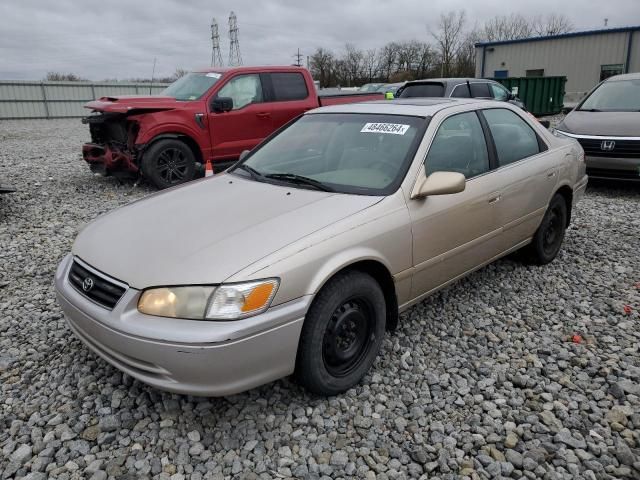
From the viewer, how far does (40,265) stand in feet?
15.8

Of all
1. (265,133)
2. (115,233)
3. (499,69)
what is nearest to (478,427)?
(115,233)

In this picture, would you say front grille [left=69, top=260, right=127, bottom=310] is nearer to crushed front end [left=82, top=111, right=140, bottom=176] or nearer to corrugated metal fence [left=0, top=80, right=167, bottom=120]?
crushed front end [left=82, top=111, right=140, bottom=176]

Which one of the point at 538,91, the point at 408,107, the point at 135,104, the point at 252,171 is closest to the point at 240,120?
the point at 135,104

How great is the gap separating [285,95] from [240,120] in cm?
99

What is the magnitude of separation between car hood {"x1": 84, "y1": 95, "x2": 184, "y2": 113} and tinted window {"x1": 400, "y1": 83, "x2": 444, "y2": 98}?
4766mm

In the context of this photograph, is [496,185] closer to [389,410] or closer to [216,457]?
[389,410]

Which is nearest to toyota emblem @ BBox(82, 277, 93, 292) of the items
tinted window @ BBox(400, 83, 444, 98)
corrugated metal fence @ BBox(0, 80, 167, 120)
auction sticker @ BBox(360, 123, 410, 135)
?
auction sticker @ BBox(360, 123, 410, 135)

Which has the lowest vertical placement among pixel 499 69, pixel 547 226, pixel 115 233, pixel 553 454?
pixel 553 454

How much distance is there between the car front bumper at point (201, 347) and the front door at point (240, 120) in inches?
227

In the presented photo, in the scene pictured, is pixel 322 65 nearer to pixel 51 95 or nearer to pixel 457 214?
pixel 51 95

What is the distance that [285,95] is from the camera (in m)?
8.46

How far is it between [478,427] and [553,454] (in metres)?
0.35

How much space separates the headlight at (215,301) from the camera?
226 centimetres

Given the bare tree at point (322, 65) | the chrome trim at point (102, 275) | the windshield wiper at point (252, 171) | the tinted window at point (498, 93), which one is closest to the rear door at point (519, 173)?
the windshield wiper at point (252, 171)
